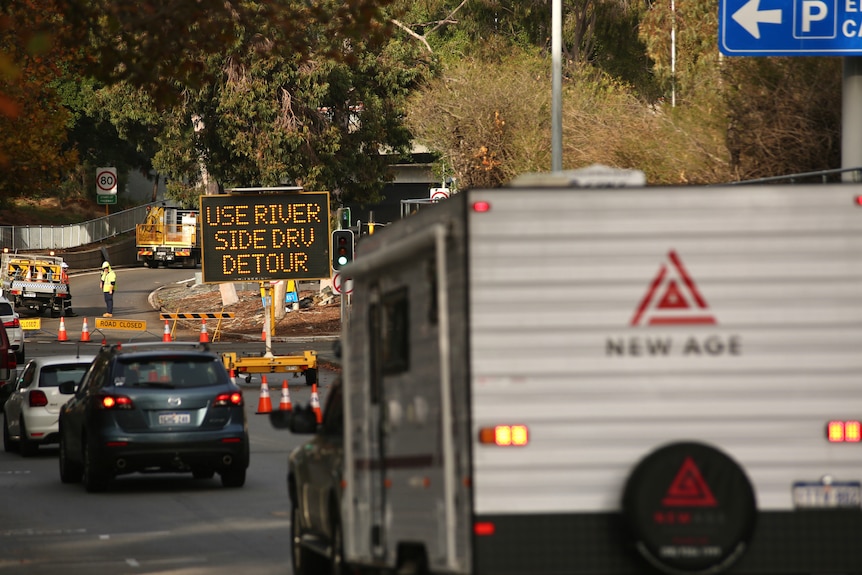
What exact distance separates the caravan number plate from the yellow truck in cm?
4872

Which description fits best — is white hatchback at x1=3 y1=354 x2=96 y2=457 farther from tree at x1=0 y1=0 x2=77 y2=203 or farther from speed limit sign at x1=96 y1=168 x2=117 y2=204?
speed limit sign at x1=96 y1=168 x2=117 y2=204

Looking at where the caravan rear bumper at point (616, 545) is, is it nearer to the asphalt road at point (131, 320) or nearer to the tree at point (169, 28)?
the tree at point (169, 28)

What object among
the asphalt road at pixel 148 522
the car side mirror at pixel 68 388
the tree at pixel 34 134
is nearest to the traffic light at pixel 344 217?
the tree at pixel 34 134

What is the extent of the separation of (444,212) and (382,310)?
1206 millimetres

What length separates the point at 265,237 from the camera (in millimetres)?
36688

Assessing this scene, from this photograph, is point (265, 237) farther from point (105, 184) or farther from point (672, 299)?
point (105, 184)

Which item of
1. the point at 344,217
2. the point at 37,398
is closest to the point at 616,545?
the point at 37,398

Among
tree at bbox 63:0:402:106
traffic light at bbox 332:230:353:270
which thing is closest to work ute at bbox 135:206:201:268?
traffic light at bbox 332:230:353:270

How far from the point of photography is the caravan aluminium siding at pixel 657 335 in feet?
26.1

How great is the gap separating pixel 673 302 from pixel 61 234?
7349cm

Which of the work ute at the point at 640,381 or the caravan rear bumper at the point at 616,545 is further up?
the work ute at the point at 640,381

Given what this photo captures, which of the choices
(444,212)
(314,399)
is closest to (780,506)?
(444,212)

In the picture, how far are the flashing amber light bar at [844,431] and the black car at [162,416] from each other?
1009 cm

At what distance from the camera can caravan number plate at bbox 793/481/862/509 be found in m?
8.17
